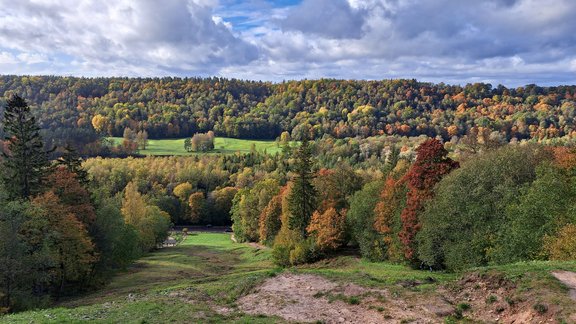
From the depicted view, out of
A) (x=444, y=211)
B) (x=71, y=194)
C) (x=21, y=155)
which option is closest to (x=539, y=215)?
(x=444, y=211)

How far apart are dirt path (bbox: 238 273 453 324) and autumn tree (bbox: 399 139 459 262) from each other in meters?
23.4

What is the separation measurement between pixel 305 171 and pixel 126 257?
28405 mm

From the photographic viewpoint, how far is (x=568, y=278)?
2055 cm

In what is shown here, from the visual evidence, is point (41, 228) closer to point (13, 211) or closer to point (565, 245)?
point (13, 211)

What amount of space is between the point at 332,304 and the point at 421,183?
28.6 m

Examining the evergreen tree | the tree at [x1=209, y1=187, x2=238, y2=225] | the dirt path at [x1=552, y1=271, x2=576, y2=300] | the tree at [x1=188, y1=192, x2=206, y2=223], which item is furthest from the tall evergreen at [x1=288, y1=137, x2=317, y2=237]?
the tree at [x1=188, y1=192, x2=206, y2=223]

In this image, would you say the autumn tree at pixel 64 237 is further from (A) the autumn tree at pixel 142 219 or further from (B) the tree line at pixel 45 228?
(A) the autumn tree at pixel 142 219

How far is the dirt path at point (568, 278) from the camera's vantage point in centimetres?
1917

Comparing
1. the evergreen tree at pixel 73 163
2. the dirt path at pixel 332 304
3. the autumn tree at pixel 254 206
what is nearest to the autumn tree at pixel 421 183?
the dirt path at pixel 332 304

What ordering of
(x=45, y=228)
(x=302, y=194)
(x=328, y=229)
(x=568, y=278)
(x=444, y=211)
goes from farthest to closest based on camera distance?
(x=302, y=194) → (x=328, y=229) → (x=444, y=211) → (x=45, y=228) → (x=568, y=278)

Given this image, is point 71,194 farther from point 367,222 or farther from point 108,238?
point 367,222

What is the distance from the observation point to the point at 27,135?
150ft

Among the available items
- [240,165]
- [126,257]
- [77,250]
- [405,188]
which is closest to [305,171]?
[405,188]

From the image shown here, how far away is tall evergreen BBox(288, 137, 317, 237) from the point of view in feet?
208
